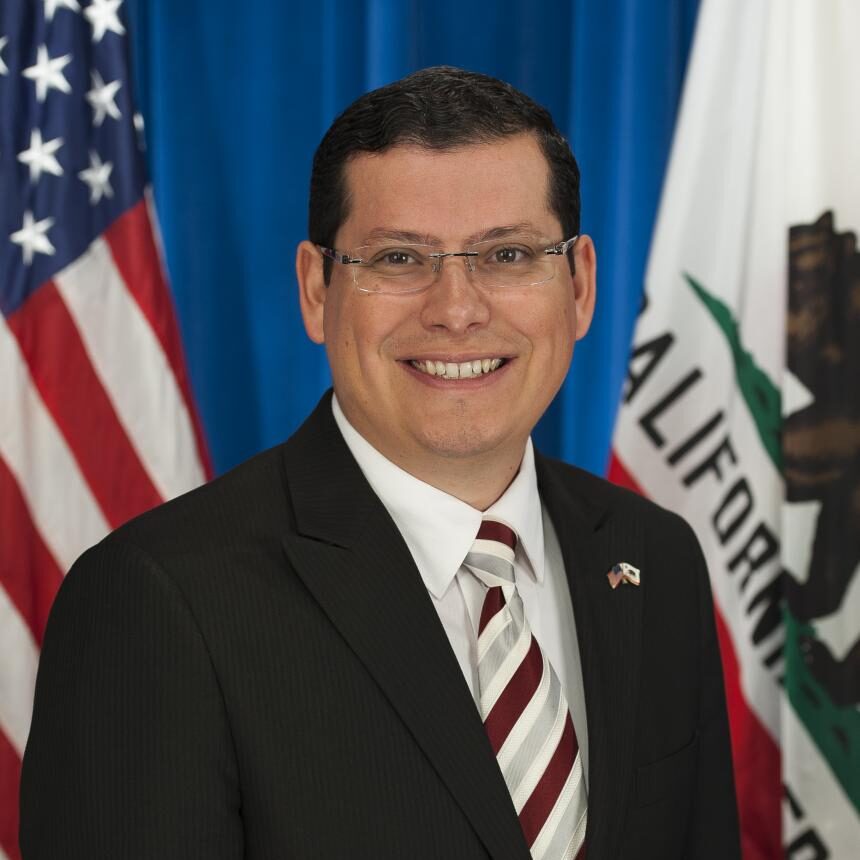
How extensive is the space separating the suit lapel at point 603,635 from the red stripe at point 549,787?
32 mm

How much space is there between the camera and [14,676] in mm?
2865

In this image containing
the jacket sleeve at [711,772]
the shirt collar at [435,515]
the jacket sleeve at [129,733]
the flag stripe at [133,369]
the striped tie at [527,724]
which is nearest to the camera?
the jacket sleeve at [129,733]

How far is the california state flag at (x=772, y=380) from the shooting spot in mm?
2986

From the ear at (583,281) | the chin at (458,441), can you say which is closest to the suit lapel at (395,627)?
the chin at (458,441)

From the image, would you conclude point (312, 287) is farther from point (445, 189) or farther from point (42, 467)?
point (42, 467)

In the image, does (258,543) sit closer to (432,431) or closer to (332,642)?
(332,642)

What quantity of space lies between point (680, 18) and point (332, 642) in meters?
2.31

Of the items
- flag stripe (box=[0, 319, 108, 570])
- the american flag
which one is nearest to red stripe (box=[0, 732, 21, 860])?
the american flag

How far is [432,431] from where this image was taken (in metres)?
1.78

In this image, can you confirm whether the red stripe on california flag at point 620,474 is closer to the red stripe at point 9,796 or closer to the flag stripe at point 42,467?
the flag stripe at point 42,467

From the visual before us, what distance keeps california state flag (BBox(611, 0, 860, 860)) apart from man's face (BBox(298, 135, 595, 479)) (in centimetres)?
134

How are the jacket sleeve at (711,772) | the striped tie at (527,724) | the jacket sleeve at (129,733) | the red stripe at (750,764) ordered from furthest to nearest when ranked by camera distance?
the red stripe at (750,764), the jacket sleeve at (711,772), the striped tie at (527,724), the jacket sleeve at (129,733)

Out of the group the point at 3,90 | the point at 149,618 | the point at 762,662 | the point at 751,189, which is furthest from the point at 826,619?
the point at 3,90

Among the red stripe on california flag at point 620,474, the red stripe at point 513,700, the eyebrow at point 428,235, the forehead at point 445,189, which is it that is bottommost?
the red stripe on california flag at point 620,474
